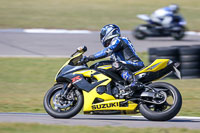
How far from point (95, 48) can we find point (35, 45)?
2461 mm

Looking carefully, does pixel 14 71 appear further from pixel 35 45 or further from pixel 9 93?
pixel 35 45

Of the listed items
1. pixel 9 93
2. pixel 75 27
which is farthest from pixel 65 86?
pixel 75 27

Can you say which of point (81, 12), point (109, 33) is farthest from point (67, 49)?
point (81, 12)

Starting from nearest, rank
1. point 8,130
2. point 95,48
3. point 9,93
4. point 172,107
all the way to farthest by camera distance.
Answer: point 8,130, point 172,107, point 9,93, point 95,48

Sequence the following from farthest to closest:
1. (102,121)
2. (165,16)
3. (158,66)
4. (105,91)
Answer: (165,16)
(105,91)
(102,121)
(158,66)

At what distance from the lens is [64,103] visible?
7.05m

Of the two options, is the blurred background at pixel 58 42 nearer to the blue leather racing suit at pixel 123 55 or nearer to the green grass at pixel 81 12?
the green grass at pixel 81 12

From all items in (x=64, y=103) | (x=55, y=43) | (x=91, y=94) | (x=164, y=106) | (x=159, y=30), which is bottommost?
(x=164, y=106)

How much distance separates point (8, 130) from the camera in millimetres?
5773

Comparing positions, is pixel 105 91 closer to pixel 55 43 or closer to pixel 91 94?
pixel 91 94

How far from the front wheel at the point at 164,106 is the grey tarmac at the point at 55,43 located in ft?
29.7

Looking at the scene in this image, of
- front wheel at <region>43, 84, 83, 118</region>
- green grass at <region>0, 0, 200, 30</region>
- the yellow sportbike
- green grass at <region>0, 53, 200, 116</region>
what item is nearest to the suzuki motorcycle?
green grass at <region>0, 0, 200, 30</region>

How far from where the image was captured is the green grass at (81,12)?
23.8 metres

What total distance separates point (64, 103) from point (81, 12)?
71.8 feet
